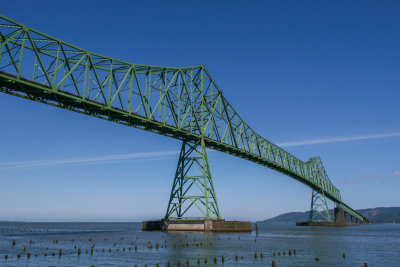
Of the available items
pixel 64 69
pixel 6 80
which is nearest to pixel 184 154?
pixel 64 69

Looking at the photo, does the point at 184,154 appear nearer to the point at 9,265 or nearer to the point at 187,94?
the point at 187,94

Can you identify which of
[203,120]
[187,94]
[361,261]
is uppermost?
[187,94]

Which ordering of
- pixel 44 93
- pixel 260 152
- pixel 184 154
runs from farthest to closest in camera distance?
pixel 260 152, pixel 184 154, pixel 44 93

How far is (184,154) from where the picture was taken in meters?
67.3

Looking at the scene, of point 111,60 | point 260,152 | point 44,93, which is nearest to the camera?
point 44,93

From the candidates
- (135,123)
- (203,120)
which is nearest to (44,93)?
(135,123)

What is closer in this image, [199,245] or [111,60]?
[199,245]

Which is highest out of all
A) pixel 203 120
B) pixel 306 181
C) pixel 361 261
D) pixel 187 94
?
pixel 187 94

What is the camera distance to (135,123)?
56.3 m

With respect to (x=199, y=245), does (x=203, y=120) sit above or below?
above

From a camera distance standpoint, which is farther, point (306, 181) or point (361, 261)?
point (306, 181)

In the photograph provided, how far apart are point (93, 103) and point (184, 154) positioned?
2481 cm

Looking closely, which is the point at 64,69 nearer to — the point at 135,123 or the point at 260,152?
the point at 135,123

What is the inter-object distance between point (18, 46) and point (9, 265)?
2291 centimetres
